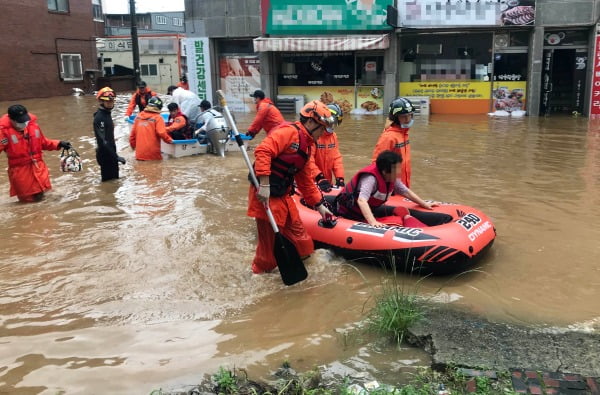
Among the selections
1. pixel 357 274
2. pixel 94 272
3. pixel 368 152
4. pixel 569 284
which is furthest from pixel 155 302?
pixel 368 152

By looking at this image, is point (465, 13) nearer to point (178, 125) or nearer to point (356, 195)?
point (178, 125)

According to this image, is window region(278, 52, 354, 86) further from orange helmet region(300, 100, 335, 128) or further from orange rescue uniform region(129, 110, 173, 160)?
orange helmet region(300, 100, 335, 128)

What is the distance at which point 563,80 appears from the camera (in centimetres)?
1678

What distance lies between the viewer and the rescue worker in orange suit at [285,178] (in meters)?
4.52

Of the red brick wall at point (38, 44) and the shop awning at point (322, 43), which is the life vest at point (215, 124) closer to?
the shop awning at point (322, 43)

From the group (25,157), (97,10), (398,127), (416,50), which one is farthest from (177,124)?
(97,10)

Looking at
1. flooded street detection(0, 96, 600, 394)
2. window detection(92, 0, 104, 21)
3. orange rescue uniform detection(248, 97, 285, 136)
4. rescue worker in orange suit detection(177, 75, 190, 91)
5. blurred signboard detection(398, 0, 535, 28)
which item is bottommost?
flooded street detection(0, 96, 600, 394)

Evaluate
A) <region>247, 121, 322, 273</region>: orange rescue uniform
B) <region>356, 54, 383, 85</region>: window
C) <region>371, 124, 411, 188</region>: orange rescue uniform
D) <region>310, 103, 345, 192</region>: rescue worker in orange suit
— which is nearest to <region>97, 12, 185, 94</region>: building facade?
<region>356, 54, 383, 85</region>: window

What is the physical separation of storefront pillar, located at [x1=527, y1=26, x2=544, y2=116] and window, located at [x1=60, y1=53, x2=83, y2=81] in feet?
65.7

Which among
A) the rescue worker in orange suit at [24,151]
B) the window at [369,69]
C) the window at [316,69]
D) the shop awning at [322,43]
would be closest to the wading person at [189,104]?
the rescue worker in orange suit at [24,151]

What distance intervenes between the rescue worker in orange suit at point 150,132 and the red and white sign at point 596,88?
11.7 m

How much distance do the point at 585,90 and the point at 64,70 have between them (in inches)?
852

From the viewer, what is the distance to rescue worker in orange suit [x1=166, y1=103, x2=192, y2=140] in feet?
36.6

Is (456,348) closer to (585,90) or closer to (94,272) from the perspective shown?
(94,272)
